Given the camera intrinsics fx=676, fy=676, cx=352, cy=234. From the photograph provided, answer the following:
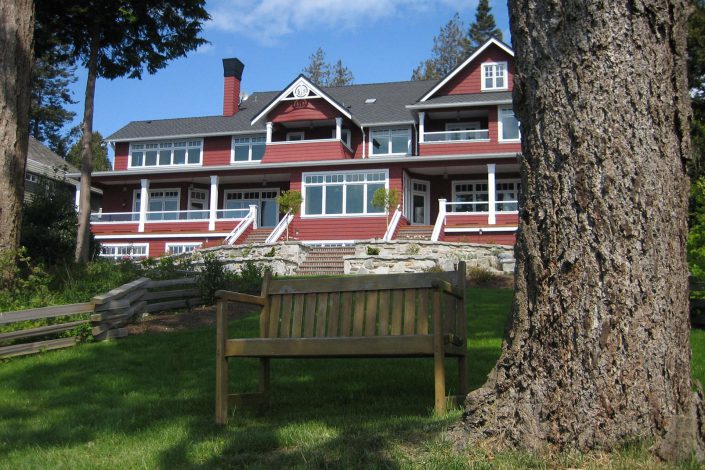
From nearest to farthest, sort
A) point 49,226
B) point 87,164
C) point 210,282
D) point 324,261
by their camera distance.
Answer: point 210,282, point 49,226, point 87,164, point 324,261

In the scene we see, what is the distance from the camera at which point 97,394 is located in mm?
6324

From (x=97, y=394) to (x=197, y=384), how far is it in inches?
36.1

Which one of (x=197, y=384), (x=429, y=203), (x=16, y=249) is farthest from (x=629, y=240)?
(x=429, y=203)

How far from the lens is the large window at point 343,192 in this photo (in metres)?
27.8

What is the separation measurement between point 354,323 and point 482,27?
5178 cm

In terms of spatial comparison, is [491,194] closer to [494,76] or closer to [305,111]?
[494,76]

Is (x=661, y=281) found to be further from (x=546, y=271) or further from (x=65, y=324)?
(x=65, y=324)

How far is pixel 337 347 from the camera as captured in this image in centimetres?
478

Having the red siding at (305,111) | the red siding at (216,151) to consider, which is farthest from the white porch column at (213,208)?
the red siding at (305,111)

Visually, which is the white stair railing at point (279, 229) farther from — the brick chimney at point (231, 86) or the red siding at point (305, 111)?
the brick chimney at point (231, 86)

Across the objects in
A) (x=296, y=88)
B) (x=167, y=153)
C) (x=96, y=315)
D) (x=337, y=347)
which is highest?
(x=296, y=88)

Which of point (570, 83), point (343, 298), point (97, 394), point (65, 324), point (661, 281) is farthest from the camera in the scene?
point (65, 324)

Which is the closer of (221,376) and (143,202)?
(221,376)

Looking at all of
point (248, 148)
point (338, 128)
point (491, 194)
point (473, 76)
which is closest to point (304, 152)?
point (338, 128)
